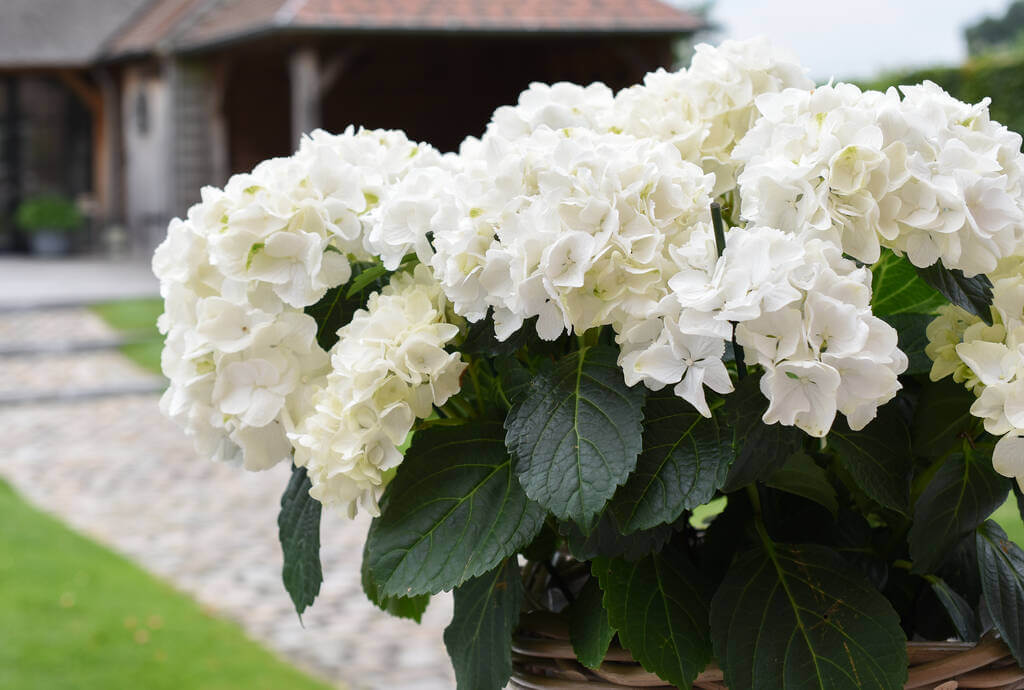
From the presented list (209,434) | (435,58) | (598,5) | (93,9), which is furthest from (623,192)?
(93,9)

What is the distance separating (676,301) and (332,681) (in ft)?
9.51

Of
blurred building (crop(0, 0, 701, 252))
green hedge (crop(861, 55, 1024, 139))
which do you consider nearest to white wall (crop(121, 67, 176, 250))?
blurred building (crop(0, 0, 701, 252))

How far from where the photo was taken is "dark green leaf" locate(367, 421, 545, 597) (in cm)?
80

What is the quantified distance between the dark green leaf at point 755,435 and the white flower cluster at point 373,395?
0.66 feet

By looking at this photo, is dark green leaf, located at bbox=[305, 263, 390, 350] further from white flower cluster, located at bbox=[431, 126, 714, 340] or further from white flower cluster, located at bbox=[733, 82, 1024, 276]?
white flower cluster, located at bbox=[733, 82, 1024, 276]

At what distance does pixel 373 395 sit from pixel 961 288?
1.38ft

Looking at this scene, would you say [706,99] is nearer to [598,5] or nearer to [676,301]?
[676,301]

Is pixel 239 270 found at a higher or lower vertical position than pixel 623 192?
lower

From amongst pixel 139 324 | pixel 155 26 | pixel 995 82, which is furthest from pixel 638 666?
pixel 155 26

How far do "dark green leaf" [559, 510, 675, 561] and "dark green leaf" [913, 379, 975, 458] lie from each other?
209mm

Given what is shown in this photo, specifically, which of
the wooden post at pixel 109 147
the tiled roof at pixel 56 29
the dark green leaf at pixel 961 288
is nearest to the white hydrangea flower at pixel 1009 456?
the dark green leaf at pixel 961 288

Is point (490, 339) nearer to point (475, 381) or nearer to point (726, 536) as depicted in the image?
point (475, 381)

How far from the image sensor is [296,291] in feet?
2.89

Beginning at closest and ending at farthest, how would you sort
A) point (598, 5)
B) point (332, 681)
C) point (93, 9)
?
point (332, 681)
point (598, 5)
point (93, 9)
